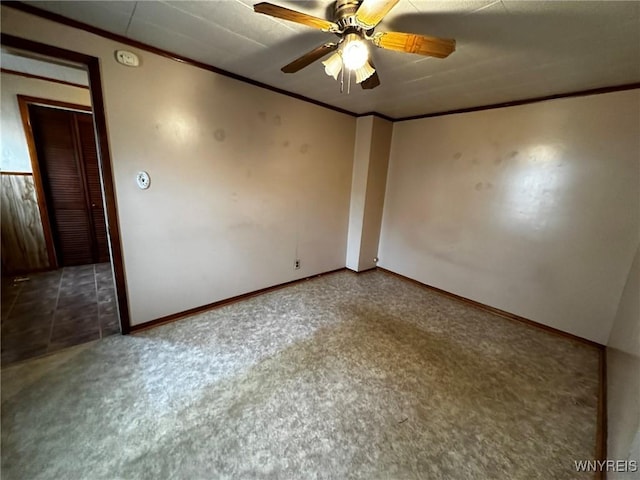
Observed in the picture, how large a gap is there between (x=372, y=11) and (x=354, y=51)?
19 centimetres

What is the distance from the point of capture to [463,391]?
1866mm

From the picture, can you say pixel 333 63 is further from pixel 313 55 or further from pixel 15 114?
pixel 15 114

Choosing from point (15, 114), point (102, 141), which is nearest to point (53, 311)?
point (102, 141)

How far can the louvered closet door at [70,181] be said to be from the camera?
337 centimetres

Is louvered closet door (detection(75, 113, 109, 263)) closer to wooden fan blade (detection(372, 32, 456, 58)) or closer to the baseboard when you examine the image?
the baseboard

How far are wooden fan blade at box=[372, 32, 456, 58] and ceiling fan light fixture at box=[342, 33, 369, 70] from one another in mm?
83

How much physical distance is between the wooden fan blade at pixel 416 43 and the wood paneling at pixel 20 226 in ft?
14.8

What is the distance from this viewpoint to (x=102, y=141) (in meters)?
1.93

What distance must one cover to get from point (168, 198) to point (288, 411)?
200 cm

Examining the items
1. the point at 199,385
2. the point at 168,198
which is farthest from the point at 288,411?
the point at 168,198

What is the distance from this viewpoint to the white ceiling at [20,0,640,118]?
1.38 meters

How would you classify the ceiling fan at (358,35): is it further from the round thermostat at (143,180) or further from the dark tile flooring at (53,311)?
the dark tile flooring at (53,311)

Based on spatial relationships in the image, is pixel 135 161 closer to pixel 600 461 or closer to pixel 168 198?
pixel 168 198

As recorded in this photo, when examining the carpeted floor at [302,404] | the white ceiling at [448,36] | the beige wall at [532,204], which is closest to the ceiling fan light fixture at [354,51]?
the white ceiling at [448,36]
